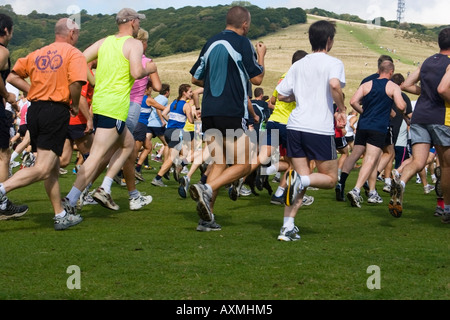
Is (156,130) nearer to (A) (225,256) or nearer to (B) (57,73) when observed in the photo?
(B) (57,73)

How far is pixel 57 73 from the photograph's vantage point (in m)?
7.42

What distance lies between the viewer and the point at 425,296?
4770 mm

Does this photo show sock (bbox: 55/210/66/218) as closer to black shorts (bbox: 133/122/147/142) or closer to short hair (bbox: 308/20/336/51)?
short hair (bbox: 308/20/336/51)

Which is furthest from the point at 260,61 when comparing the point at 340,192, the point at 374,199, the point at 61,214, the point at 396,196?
the point at 374,199

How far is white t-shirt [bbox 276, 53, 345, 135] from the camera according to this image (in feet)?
22.4

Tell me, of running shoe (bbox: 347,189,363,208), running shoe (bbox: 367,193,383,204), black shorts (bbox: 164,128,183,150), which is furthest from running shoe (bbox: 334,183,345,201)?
black shorts (bbox: 164,128,183,150)

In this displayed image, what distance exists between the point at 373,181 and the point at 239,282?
6364mm

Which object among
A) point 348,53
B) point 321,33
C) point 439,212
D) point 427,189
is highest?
point 321,33

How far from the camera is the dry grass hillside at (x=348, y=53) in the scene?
214 ft

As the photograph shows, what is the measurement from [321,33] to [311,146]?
1.15 metres

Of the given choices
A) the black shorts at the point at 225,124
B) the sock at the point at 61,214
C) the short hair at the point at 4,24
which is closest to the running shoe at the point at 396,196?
the black shorts at the point at 225,124

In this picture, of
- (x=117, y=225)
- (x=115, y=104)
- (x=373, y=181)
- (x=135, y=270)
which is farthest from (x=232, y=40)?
(x=373, y=181)

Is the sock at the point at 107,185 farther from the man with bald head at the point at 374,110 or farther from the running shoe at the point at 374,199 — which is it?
the running shoe at the point at 374,199
